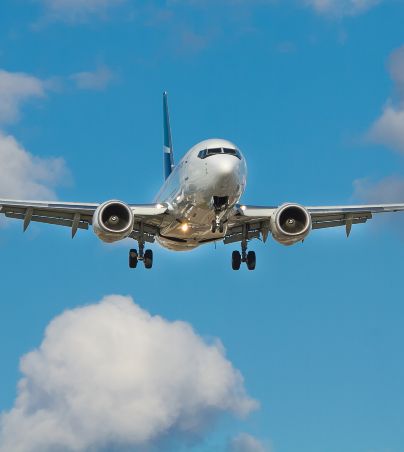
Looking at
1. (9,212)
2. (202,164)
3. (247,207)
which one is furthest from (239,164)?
(9,212)

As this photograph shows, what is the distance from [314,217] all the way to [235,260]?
13.1 ft

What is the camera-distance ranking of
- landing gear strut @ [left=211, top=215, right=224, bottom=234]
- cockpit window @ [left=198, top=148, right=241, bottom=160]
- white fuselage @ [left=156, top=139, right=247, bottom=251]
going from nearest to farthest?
white fuselage @ [left=156, top=139, right=247, bottom=251] < cockpit window @ [left=198, top=148, right=241, bottom=160] < landing gear strut @ [left=211, top=215, right=224, bottom=234]

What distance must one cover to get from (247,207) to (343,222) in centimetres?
608

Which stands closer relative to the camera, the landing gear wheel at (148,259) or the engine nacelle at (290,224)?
the engine nacelle at (290,224)

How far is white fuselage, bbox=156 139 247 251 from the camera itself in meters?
37.1

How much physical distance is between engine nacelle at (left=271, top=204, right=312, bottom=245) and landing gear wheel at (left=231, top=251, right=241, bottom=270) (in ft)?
16.3

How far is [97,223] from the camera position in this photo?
129 ft

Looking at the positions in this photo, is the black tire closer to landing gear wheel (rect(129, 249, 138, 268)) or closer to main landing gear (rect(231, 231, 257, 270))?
main landing gear (rect(231, 231, 257, 270))

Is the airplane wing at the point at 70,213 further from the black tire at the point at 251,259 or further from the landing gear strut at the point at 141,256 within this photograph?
the black tire at the point at 251,259

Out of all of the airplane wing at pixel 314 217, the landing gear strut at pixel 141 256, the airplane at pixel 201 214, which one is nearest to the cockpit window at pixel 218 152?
the airplane at pixel 201 214

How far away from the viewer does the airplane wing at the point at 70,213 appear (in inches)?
1638

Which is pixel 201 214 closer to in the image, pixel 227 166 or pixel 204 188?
pixel 204 188

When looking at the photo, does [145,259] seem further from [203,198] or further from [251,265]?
[203,198]

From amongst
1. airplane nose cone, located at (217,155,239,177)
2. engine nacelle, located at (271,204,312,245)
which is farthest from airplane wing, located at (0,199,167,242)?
airplane nose cone, located at (217,155,239,177)
